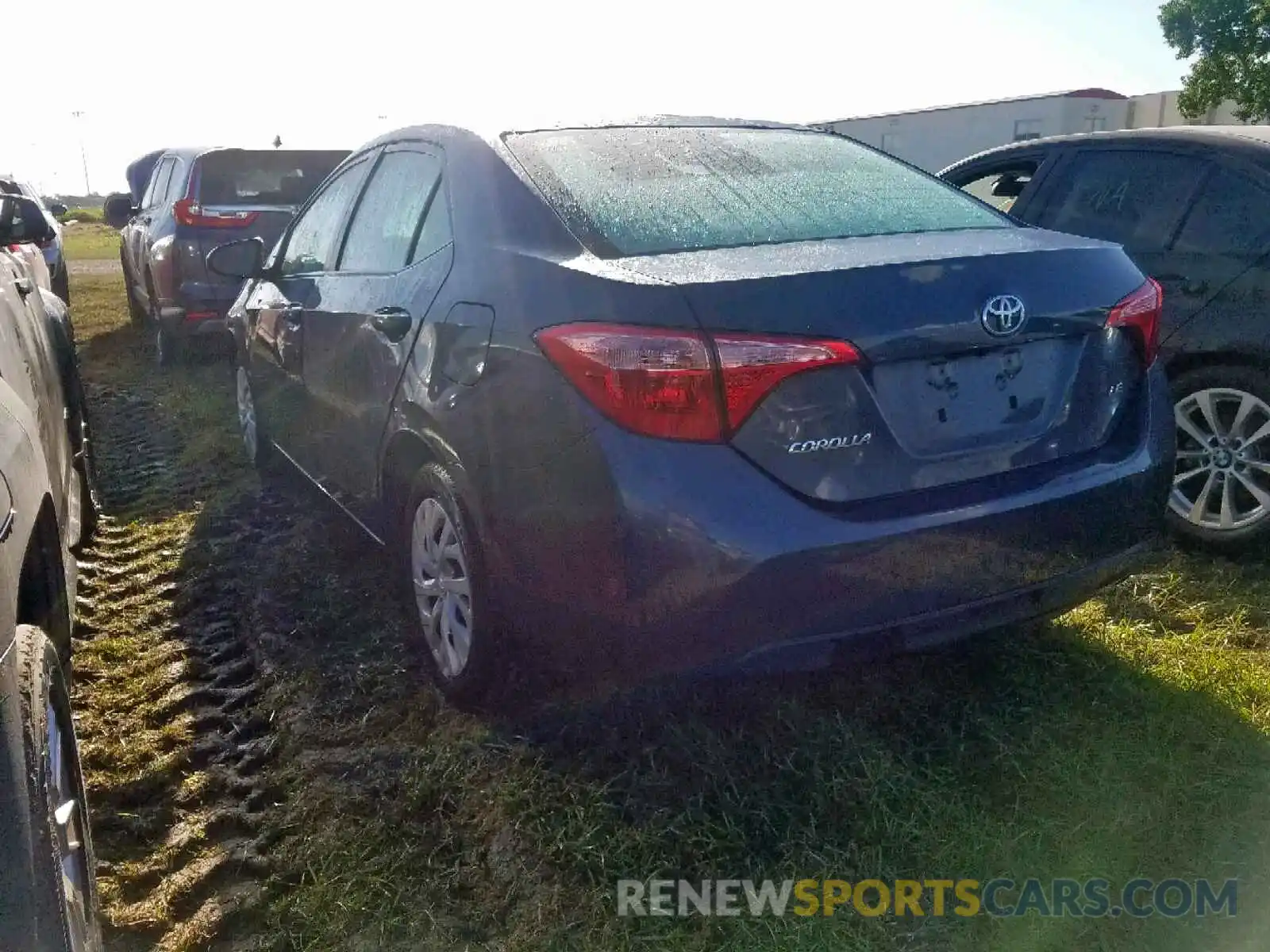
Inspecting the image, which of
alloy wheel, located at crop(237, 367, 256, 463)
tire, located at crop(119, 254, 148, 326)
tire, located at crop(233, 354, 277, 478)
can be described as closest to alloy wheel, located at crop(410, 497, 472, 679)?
tire, located at crop(233, 354, 277, 478)

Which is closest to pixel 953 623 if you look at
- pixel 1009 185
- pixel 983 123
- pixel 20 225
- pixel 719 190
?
pixel 719 190

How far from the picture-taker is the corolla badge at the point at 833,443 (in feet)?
7.48

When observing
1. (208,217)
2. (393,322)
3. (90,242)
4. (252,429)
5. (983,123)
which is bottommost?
(90,242)

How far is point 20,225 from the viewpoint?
3.88 meters

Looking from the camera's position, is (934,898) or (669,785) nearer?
(934,898)

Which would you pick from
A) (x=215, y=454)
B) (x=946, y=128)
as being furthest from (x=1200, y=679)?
(x=946, y=128)

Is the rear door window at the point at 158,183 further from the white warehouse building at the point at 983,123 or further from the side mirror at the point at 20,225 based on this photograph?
the white warehouse building at the point at 983,123

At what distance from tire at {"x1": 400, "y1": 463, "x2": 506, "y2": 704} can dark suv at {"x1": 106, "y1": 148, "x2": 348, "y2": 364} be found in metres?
5.47

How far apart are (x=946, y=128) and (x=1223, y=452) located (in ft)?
87.6

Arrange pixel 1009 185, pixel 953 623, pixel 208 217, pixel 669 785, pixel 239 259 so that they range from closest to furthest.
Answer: pixel 953 623 → pixel 669 785 → pixel 239 259 → pixel 1009 185 → pixel 208 217

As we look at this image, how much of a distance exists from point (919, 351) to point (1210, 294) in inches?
87.6

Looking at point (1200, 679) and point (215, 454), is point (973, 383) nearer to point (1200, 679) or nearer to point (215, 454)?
point (1200, 679)

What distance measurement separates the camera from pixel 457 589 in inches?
118

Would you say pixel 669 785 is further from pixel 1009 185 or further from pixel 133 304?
pixel 133 304
